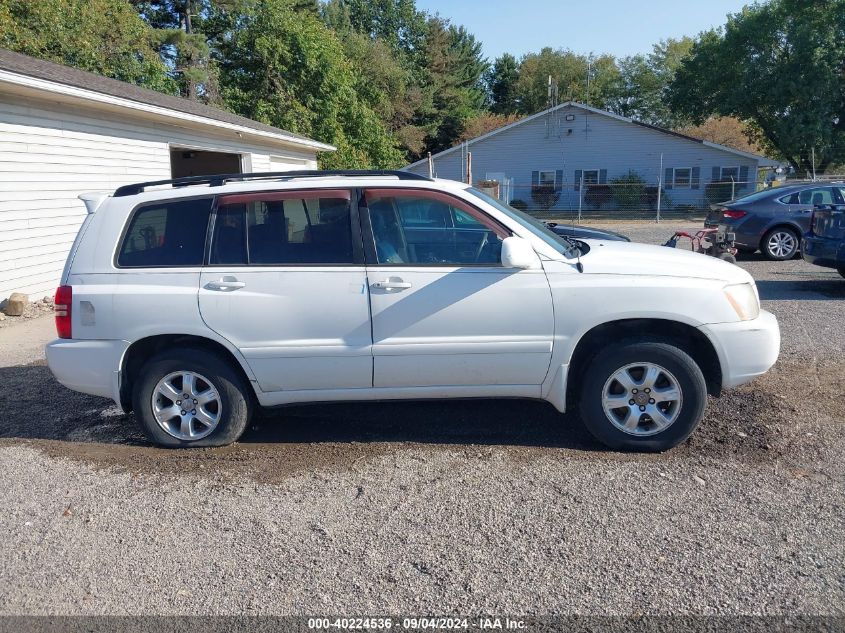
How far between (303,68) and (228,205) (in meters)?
28.4

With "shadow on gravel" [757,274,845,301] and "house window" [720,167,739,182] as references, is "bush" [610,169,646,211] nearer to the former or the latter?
"house window" [720,167,739,182]

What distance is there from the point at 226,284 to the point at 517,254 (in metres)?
1.89

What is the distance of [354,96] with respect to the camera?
3303 centimetres

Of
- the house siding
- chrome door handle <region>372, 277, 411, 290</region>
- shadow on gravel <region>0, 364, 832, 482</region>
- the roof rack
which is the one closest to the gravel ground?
shadow on gravel <region>0, 364, 832, 482</region>

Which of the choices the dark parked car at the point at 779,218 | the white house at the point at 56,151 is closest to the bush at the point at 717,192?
the dark parked car at the point at 779,218

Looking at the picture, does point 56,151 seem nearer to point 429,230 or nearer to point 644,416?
point 429,230

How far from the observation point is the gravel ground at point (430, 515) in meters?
3.17

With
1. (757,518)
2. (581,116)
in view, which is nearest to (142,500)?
(757,518)

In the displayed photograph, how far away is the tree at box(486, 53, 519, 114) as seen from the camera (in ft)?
220

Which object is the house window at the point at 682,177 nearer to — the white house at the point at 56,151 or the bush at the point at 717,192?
the bush at the point at 717,192

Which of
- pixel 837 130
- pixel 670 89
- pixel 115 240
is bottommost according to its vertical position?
pixel 115 240

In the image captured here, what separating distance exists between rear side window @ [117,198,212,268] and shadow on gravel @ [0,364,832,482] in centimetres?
132

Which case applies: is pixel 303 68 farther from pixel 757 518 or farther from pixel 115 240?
pixel 757 518

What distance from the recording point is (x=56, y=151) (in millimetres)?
10930
